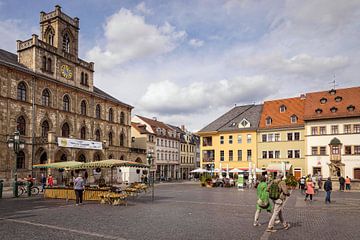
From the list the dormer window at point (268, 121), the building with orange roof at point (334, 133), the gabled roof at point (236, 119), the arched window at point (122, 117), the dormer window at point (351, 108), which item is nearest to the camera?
the building with orange roof at point (334, 133)

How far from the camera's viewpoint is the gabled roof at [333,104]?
45469mm

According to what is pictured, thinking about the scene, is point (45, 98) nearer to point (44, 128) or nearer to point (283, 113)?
point (44, 128)

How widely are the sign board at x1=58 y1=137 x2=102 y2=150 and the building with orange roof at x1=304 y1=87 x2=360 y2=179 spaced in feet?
97.1

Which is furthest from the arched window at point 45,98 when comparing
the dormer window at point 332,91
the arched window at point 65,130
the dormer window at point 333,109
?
the dormer window at point 332,91

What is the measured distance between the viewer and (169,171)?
75000mm

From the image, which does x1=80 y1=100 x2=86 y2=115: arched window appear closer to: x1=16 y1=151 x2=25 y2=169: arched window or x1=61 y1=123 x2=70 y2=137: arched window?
x1=61 y1=123 x2=70 y2=137: arched window

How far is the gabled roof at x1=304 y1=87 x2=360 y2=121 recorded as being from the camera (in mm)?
45469

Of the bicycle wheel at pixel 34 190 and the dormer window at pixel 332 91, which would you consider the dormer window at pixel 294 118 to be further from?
the bicycle wheel at pixel 34 190

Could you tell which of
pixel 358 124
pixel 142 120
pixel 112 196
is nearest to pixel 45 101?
pixel 112 196

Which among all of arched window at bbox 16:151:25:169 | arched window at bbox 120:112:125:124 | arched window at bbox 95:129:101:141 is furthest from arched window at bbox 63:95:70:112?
arched window at bbox 120:112:125:124

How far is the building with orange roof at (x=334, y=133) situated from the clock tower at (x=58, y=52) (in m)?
32.7

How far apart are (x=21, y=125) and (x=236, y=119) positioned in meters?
35.0

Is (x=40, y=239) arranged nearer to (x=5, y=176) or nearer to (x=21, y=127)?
(x=5, y=176)

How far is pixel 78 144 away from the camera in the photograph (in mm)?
42094
